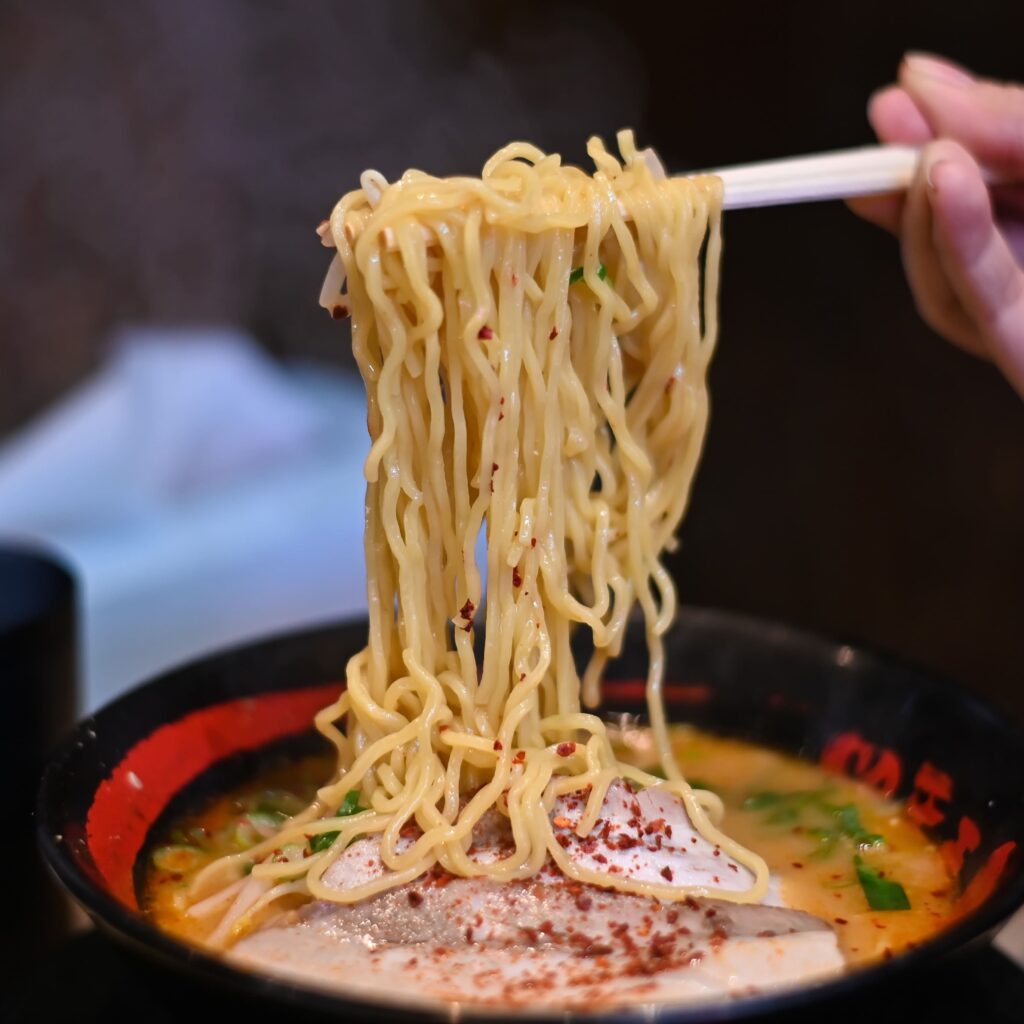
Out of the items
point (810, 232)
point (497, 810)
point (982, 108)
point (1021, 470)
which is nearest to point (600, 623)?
point (497, 810)

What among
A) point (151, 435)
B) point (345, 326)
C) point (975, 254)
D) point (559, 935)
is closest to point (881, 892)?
point (559, 935)

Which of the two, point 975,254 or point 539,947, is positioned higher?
point 975,254

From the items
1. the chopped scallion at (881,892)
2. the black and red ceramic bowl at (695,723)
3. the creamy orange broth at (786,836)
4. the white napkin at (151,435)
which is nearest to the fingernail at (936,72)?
the black and red ceramic bowl at (695,723)

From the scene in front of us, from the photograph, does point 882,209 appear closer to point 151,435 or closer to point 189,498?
point 189,498

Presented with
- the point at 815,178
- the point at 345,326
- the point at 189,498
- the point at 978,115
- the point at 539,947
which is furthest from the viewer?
the point at 345,326

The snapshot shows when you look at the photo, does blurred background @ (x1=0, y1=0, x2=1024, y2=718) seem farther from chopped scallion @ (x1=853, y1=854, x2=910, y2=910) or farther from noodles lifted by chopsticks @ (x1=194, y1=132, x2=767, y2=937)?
chopped scallion @ (x1=853, y1=854, x2=910, y2=910)

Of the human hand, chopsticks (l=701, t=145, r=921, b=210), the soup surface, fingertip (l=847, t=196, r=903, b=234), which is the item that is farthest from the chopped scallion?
fingertip (l=847, t=196, r=903, b=234)
